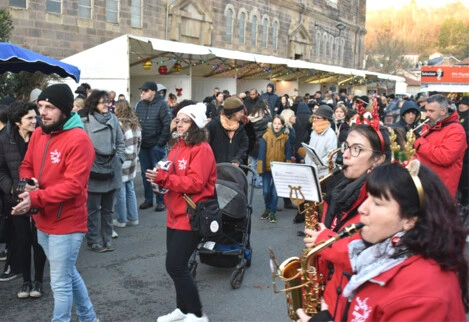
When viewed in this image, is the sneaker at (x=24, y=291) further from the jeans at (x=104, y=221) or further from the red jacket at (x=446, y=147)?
the red jacket at (x=446, y=147)

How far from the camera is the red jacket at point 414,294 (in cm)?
173

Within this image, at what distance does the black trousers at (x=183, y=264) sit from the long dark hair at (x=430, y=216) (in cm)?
235

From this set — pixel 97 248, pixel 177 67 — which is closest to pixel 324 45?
pixel 177 67

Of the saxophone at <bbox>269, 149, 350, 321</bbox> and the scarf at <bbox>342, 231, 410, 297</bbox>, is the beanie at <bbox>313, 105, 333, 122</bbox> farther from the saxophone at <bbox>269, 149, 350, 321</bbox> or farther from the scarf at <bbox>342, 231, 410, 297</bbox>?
the scarf at <bbox>342, 231, 410, 297</bbox>

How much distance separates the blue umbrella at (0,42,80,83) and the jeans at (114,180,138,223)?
2.28 meters

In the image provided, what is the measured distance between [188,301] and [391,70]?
67499 mm

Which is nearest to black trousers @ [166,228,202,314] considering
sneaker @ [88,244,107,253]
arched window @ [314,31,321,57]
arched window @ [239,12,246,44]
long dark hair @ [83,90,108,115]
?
sneaker @ [88,244,107,253]

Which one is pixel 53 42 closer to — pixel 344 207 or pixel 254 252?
pixel 254 252

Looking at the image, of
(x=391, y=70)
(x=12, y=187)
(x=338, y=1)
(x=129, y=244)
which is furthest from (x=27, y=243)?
(x=391, y=70)

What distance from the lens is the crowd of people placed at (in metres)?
1.93

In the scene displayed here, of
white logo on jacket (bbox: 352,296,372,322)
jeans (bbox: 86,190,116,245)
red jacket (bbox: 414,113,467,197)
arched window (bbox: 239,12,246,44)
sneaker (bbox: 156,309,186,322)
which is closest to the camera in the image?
white logo on jacket (bbox: 352,296,372,322)

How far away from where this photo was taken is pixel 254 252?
6746 millimetres

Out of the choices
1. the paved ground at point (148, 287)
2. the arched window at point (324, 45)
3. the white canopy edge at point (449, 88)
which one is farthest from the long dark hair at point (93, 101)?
the arched window at point (324, 45)

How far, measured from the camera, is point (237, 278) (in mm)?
5496
